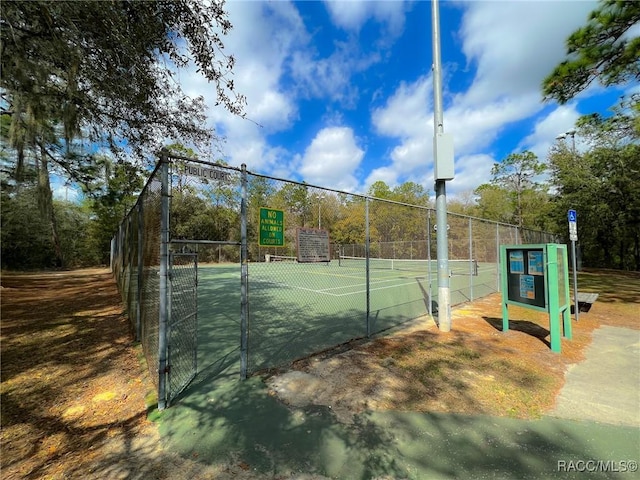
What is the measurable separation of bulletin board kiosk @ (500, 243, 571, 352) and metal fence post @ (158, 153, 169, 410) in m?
5.57

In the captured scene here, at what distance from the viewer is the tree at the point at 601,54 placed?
6381mm

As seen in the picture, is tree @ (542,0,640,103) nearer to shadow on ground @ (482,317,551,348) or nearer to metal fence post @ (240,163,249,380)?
shadow on ground @ (482,317,551,348)

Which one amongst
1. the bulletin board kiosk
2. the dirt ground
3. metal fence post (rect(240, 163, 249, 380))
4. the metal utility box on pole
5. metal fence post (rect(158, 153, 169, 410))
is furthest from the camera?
the metal utility box on pole

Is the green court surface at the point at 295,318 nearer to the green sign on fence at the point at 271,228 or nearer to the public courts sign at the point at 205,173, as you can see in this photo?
the green sign on fence at the point at 271,228

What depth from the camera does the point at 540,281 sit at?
5328 mm

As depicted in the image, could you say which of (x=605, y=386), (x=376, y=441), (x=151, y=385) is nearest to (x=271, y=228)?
(x=151, y=385)

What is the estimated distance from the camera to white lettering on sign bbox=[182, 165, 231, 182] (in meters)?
3.31

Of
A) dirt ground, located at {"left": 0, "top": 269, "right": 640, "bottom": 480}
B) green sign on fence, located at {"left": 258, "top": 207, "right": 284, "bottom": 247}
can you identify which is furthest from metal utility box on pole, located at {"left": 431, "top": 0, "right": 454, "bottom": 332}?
green sign on fence, located at {"left": 258, "top": 207, "right": 284, "bottom": 247}

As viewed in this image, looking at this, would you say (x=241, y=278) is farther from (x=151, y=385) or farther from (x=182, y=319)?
(x=151, y=385)

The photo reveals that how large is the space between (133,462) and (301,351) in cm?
281

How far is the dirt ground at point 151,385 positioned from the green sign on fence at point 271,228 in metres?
1.74

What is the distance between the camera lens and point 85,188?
1064cm

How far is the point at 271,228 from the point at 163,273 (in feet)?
4.49

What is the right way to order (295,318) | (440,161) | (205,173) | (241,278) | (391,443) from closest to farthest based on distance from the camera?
(391,443) < (205,173) < (241,278) < (440,161) < (295,318)
